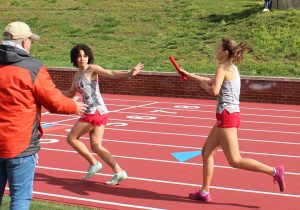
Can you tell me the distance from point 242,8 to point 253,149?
784 inches

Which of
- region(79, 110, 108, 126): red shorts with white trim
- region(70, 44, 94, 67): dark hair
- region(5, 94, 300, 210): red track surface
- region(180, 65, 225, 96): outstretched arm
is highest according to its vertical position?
region(70, 44, 94, 67): dark hair

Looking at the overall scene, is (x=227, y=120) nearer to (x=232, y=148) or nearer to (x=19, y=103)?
(x=232, y=148)

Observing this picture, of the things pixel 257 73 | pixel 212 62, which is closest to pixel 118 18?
A: pixel 212 62

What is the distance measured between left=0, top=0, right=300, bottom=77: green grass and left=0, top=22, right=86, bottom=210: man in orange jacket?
1587 centimetres

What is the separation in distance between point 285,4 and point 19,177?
75.8 ft

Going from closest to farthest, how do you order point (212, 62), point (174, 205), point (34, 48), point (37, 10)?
point (174, 205) → point (212, 62) → point (34, 48) → point (37, 10)

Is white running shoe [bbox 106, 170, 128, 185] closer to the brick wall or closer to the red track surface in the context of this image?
the red track surface

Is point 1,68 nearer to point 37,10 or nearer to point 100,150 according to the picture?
point 100,150

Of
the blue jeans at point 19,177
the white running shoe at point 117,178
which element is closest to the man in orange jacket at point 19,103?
the blue jeans at point 19,177

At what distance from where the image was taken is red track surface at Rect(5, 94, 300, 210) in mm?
6895

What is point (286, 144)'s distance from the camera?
35.7 feet

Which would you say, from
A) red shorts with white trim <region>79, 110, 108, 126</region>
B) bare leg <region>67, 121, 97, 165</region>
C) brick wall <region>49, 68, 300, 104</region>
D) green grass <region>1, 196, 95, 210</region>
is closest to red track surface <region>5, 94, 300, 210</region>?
green grass <region>1, 196, 95, 210</region>

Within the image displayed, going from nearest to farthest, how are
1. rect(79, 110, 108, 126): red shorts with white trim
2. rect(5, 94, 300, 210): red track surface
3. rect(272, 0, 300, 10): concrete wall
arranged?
rect(5, 94, 300, 210): red track surface < rect(79, 110, 108, 126): red shorts with white trim < rect(272, 0, 300, 10): concrete wall

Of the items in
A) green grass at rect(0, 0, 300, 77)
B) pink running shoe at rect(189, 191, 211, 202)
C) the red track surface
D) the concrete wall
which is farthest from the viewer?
the concrete wall
